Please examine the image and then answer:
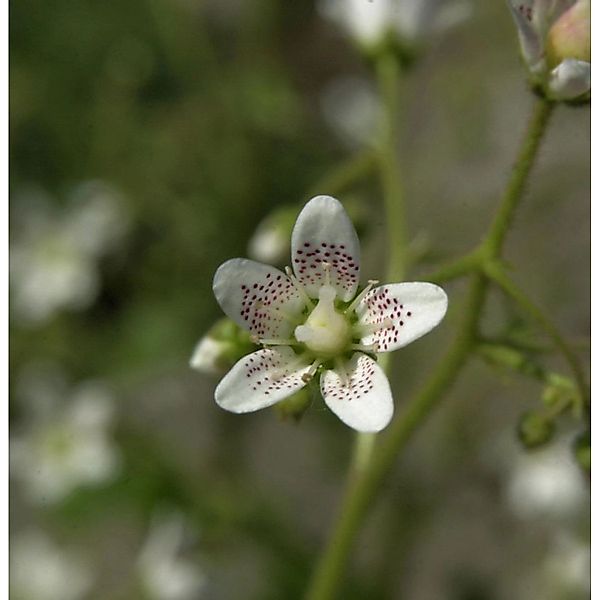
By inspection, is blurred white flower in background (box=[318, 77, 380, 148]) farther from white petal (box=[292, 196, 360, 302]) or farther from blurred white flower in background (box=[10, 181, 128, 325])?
white petal (box=[292, 196, 360, 302])

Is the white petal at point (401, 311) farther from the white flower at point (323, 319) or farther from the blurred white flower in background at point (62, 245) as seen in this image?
the blurred white flower in background at point (62, 245)

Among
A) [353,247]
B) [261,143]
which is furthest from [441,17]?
[261,143]

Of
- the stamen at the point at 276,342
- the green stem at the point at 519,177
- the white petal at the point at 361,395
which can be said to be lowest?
the white petal at the point at 361,395

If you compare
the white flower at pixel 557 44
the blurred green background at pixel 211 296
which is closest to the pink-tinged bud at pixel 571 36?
the white flower at pixel 557 44

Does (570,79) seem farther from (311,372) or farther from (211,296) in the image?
(211,296)

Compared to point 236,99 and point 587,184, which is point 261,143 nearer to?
point 236,99

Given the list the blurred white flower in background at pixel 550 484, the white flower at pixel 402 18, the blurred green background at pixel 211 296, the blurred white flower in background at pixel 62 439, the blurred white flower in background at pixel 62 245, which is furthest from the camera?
the blurred white flower in background at pixel 62 245

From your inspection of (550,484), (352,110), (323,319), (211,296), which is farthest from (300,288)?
(352,110)
